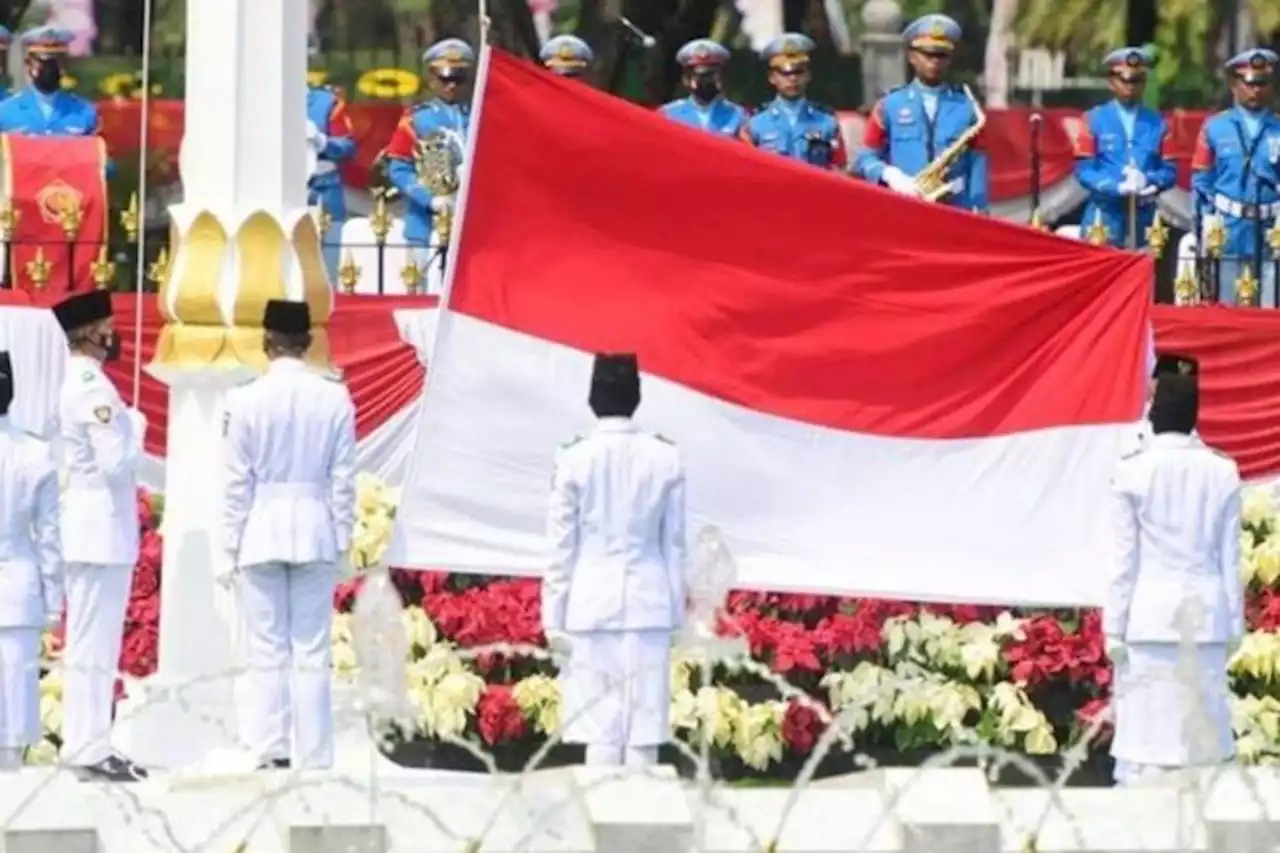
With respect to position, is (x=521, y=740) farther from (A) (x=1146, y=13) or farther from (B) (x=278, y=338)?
(A) (x=1146, y=13)

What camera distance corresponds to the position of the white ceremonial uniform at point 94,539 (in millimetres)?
14648

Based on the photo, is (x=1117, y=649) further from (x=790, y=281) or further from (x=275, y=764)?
(x=275, y=764)

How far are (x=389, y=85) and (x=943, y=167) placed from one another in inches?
459

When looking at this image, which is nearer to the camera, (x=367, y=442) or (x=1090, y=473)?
(x=1090, y=473)

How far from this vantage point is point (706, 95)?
2106 cm

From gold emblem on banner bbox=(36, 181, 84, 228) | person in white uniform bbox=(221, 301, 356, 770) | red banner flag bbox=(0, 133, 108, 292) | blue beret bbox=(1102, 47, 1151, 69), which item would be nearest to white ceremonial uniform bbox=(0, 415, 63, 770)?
person in white uniform bbox=(221, 301, 356, 770)

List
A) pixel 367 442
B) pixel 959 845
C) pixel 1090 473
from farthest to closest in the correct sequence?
1. pixel 367 442
2. pixel 1090 473
3. pixel 959 845

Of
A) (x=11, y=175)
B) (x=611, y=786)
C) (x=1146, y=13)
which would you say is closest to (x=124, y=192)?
(x=11, y=175)

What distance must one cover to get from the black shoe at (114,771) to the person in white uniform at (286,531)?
16.8 inches

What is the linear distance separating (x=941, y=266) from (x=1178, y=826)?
15.1 feet

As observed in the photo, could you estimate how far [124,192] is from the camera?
84.5ft

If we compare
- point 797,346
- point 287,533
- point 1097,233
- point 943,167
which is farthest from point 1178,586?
point 943,167

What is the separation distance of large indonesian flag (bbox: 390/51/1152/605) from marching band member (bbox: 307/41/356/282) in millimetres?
5654

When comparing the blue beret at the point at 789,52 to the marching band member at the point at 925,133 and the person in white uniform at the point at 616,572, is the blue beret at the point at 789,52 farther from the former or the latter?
the person in white uniform at the point at 616,572
